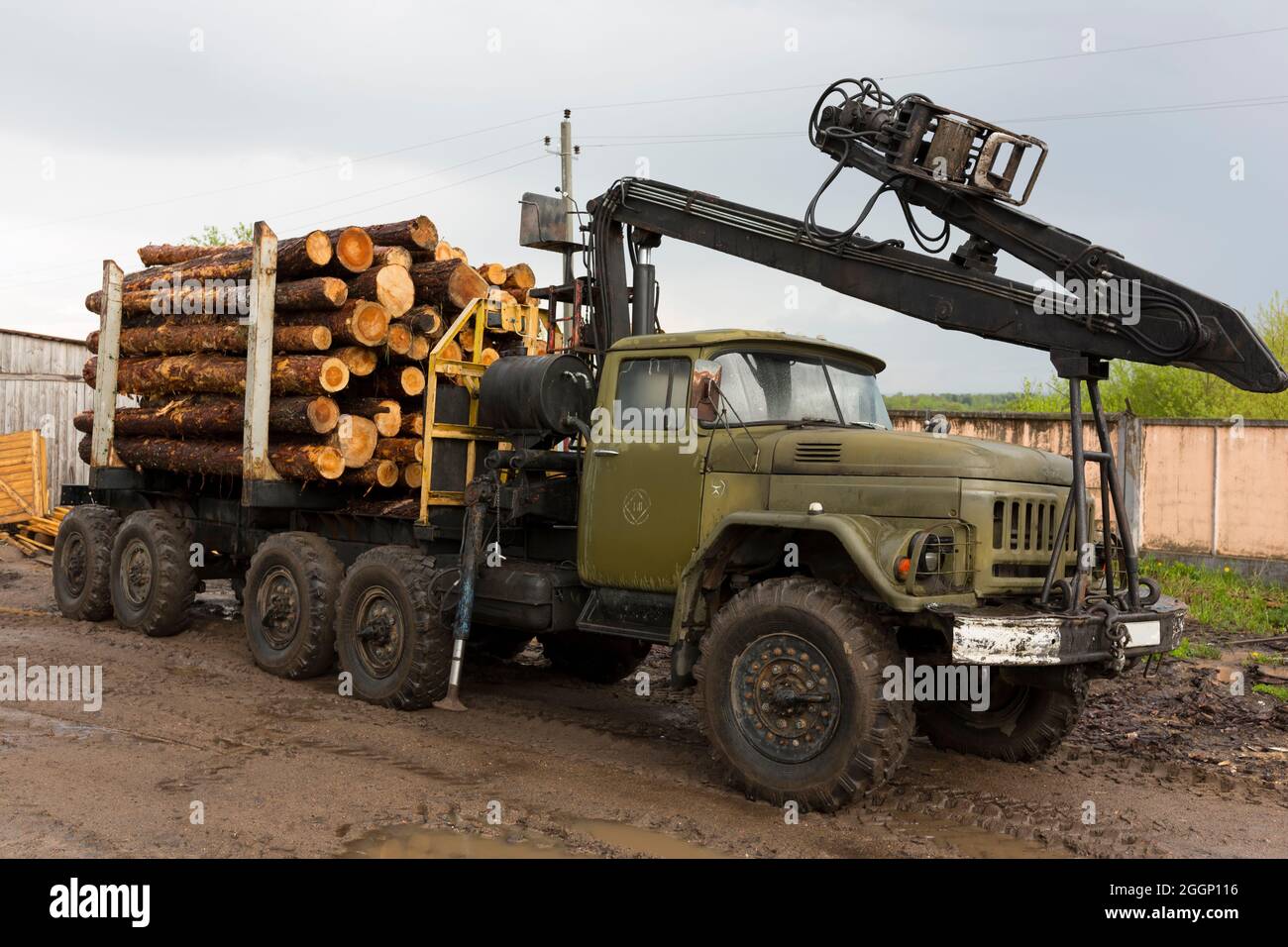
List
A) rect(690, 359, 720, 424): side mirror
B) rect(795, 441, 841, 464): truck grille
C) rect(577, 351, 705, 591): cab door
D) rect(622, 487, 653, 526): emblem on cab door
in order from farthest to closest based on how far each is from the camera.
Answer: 1. rect(622, 487, 653, 526): emblem on cab door
2. rect(577, 351, 705, 591): cab door
3. rect(690, 359, 720, 424): side mirror
4. rect(795, 441, 841, 464): truck grille

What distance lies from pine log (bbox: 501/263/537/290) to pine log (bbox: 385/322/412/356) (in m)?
1.21

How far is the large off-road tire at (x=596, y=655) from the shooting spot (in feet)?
33.4

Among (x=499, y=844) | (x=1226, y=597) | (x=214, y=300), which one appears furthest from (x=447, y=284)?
(x=1226, y=597)

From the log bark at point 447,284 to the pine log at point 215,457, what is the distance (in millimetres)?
1597

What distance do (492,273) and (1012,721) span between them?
601 cm

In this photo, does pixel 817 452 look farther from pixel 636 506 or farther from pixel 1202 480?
pixel 1202 480

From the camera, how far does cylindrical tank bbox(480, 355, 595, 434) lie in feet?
28.7

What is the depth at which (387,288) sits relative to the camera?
1004 centimetres

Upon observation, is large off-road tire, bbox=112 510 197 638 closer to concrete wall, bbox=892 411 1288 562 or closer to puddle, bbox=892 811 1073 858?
puddle, bbox=892 811 1073 858

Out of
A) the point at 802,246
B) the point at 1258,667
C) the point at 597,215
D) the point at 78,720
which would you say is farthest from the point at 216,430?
the point at 1258,667

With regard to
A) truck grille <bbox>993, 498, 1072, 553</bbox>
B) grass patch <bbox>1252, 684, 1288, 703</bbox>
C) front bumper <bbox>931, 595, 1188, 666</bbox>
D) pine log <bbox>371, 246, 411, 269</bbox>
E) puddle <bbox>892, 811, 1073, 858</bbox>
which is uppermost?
pine log <bbox>371, 246, 411, 269</bbox>

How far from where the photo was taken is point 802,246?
26.4 feet

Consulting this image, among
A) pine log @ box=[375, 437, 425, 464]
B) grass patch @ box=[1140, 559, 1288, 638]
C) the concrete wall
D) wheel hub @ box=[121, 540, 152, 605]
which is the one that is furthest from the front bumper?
wheel hub @ box=[121, 540, 152, 605]
